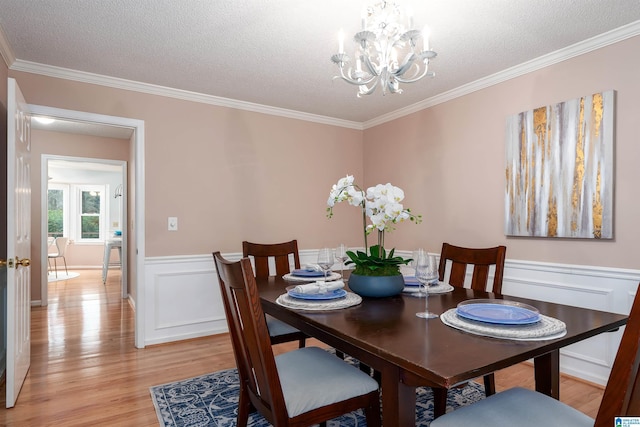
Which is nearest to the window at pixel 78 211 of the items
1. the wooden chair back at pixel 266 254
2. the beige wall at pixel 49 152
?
the beige wall at pixel 49 152

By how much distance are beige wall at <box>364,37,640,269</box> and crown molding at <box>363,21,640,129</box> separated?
1.7 inches

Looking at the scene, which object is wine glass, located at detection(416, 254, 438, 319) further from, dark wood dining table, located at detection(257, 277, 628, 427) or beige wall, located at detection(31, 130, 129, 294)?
beige wall, located at detection(31, 130, 129, 294)

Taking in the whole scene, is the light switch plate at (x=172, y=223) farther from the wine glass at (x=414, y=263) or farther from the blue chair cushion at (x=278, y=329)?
the wine glass at (x=414, y=263)

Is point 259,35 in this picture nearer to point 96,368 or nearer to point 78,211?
point 96,368

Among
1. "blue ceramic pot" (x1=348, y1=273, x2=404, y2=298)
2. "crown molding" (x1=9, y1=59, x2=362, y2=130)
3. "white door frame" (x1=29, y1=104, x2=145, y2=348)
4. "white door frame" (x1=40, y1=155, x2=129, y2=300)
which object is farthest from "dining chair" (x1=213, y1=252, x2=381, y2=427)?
"white door frame" (x1=40, y1=155, x2=129, y2=300)

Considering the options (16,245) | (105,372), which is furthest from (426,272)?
(105,372)

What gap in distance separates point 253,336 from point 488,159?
2598mm

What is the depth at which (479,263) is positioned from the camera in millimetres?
2121

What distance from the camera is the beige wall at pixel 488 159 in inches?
91.0

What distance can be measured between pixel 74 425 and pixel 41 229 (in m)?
3.90

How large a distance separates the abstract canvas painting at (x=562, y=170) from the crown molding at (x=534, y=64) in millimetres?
320

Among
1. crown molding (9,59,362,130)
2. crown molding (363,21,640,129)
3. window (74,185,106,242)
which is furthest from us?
window (74,185,106,242)

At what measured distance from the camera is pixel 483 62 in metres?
2.78

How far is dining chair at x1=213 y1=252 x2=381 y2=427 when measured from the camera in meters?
1.26
